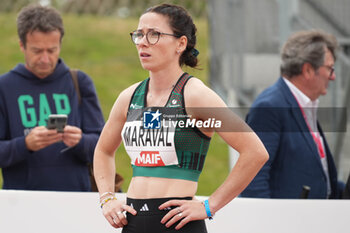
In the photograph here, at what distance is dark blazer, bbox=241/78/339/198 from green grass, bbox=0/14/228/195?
5788 millimetres

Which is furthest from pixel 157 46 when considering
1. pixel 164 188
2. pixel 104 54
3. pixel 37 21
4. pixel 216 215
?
pixel 104 54

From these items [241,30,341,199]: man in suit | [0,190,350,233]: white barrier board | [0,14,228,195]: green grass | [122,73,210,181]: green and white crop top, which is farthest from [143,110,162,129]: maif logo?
[0,14,228,195]: green grass

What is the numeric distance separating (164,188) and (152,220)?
5.2 inches

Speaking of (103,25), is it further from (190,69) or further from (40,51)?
(190,69)

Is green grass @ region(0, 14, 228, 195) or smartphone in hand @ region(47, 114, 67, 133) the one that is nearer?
smartphone in hand @ region(47, 114, 67, 133)

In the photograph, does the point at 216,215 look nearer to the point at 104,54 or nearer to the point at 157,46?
the point at 157,46

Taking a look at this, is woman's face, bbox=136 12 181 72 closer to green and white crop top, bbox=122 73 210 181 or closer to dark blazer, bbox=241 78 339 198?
green and white crop top, bbox=122 73 210 181

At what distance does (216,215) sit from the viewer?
3139 millimetres

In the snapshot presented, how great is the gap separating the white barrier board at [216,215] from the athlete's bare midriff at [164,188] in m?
0.93

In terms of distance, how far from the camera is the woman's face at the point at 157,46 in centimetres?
226

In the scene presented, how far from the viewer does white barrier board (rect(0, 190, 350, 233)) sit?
3070mm

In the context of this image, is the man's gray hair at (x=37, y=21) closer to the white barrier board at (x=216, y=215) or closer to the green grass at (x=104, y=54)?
the white barrier board at (x=216, y=215)

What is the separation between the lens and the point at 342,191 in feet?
12.6

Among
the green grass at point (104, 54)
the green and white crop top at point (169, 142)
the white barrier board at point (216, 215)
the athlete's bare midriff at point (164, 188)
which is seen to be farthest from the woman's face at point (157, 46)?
the green grass at point (104, 54)
